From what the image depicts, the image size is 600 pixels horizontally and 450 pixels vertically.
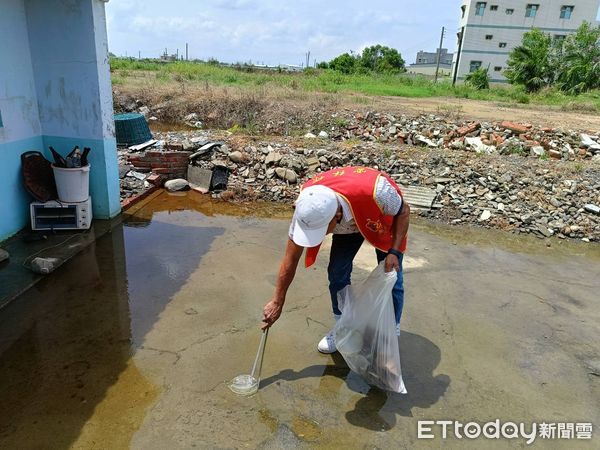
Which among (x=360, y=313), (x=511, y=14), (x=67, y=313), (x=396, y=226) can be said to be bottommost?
(x=67, y=313)

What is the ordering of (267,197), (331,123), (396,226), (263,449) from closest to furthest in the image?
(263,449)
(396,226)
(267,197)
(331,123)

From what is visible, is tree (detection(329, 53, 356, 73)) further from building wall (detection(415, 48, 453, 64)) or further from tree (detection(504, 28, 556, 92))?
building wall (detection(415, 48, 453, 64))

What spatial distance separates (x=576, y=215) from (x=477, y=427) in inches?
195

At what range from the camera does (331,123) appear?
40.5 ft

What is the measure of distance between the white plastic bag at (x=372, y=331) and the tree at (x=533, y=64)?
1067 inches

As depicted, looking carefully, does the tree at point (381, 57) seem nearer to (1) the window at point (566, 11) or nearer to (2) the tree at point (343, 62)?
(2) the tree at point (343, 62)

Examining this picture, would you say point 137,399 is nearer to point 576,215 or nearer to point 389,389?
point 389,389

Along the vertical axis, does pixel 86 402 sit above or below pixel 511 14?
below

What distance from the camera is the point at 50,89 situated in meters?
4.82

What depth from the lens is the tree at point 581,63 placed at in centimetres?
2292

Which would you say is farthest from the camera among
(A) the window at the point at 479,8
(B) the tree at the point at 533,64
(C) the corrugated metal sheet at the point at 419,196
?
(A) the window at the point at 479,8

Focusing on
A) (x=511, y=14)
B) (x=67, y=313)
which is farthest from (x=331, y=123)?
(x=511, y=14)

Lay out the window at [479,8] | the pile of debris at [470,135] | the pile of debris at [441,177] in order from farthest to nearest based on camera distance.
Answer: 1. the window at [479,8]
2. the pile of debris at [470,135]
3. the pile of debris at [441,177]

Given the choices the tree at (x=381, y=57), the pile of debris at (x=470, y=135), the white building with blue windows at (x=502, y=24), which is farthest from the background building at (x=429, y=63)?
the pile of debris at (x=470, y=135)
